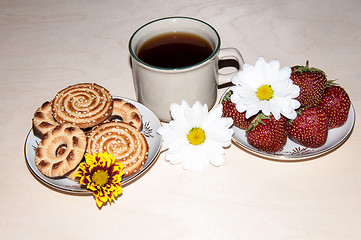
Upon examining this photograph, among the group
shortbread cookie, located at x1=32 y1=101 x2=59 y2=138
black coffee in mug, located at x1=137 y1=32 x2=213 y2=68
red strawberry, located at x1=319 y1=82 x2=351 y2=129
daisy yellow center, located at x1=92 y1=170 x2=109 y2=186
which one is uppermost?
black coffee in mug, located at x1=137 y1=32 x2=213 y2=68

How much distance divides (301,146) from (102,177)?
0.46 m

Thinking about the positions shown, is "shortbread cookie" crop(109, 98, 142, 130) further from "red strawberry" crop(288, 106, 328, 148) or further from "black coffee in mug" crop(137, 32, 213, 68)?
"red strawberry" crop(288, 106, 328, 148)

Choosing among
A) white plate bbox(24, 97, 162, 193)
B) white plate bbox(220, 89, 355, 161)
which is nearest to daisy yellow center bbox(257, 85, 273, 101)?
white plate bbox(220, 89, 355, 161)

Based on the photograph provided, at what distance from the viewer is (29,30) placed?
4.35ft

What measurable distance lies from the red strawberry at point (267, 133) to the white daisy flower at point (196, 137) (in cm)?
5

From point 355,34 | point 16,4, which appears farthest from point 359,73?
point 16,4

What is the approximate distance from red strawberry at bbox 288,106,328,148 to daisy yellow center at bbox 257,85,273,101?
77 mm

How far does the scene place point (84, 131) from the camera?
3.01 ft

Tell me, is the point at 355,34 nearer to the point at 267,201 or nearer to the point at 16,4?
the point at 267,201

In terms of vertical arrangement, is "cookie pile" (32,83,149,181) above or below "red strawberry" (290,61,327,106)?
below

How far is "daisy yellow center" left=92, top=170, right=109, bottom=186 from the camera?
78 centimetres

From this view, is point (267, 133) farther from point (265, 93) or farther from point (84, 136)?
point (84, 136)

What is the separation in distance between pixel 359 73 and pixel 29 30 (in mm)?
1064

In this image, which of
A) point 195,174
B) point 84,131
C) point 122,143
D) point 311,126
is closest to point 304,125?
point 311,126
